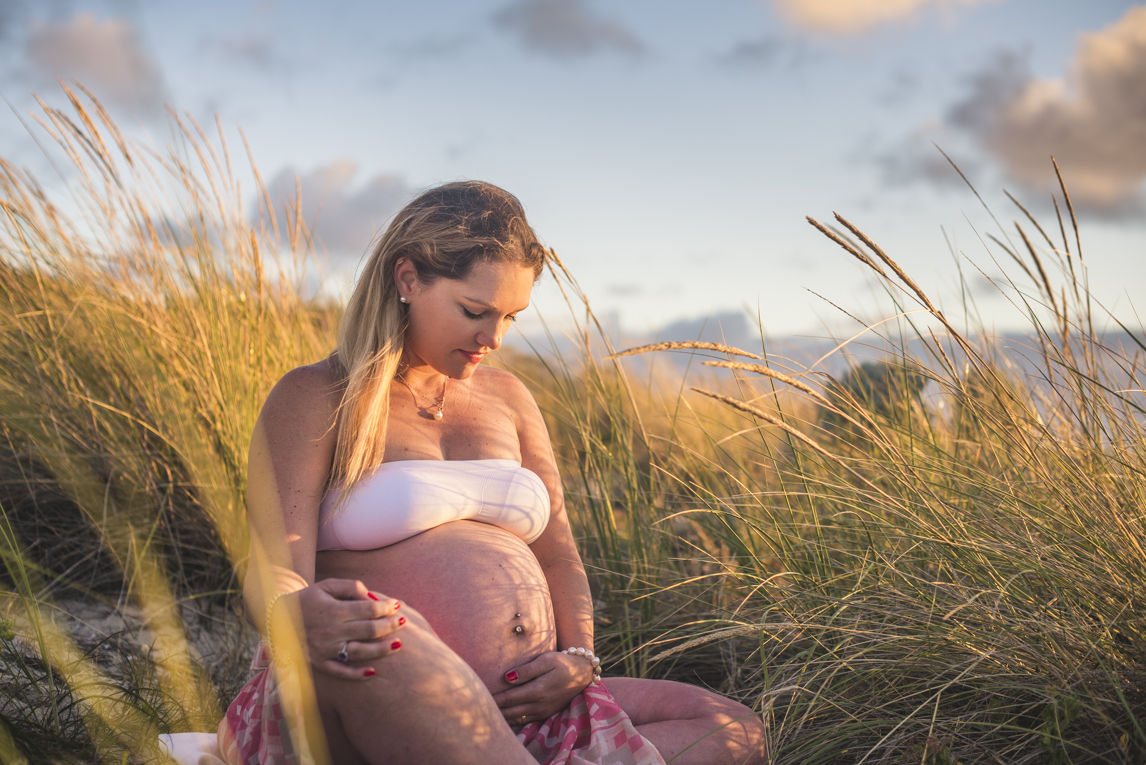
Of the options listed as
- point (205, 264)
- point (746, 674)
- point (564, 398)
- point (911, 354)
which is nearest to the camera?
point (911, 354)

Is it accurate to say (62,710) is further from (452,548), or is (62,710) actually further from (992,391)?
(992,391)

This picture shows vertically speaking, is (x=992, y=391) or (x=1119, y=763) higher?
(x=992, y=391)

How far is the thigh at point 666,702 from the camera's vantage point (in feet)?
6.27

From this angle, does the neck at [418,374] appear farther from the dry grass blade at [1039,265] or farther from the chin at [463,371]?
the dry grass blade at [1039,265]

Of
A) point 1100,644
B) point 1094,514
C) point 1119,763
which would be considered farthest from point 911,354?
point 1119,763

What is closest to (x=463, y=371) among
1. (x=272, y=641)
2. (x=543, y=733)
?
(x=272, y=641)

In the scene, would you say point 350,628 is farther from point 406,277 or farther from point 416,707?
point 406,277

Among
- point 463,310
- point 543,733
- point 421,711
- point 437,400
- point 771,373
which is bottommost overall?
point 543,733

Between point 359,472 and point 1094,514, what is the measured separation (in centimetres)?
178

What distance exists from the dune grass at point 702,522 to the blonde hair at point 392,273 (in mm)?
470

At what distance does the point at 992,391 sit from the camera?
193 cm

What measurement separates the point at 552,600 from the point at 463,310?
852mm

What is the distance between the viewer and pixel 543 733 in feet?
6.04

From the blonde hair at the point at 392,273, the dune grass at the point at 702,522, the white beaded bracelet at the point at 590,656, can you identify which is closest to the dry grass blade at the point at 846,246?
the dune grass at the point at 702,522
